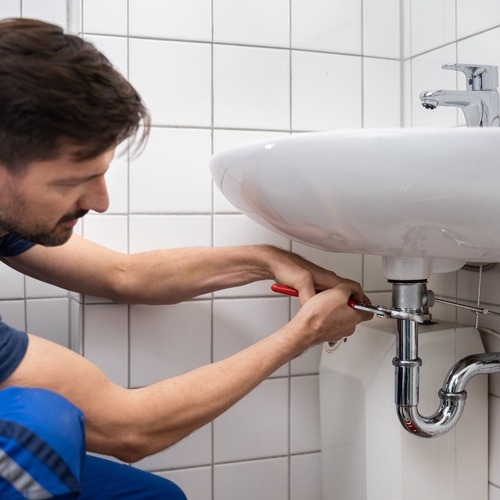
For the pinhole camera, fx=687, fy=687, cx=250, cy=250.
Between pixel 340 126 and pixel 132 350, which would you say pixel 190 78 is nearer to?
pixel 340 126

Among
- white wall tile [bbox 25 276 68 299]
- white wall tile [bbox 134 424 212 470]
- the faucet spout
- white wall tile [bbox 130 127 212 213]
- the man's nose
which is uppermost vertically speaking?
the faucet spout

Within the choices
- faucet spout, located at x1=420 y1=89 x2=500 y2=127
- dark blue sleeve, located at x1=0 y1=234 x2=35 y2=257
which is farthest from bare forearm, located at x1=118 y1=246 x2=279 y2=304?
faucet spout, located at x1=420 y1=89 x2=500 y2=127

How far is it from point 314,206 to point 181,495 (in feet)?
1.93

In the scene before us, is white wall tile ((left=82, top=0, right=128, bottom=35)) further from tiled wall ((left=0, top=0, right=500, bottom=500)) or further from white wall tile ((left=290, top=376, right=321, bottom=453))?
white wall tile ((left=290, top=376, right=321, bottom=453))

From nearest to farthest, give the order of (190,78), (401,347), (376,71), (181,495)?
(401,347), (181,495), (190,78), (376,71)

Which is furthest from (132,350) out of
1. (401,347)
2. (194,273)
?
(401,347)

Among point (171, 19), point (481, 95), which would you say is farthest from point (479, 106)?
point (171, 19)

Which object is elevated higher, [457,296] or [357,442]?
[457,296]

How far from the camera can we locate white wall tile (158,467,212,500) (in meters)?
1.25

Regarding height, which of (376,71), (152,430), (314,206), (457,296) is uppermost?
(376,71)

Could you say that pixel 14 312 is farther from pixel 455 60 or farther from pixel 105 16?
pixel 455 60

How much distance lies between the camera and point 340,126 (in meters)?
1.34

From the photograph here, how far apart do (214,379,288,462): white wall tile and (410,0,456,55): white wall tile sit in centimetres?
71

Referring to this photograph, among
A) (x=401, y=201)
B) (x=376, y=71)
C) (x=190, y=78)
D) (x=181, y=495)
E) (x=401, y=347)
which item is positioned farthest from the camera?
(x=376, y=71)
